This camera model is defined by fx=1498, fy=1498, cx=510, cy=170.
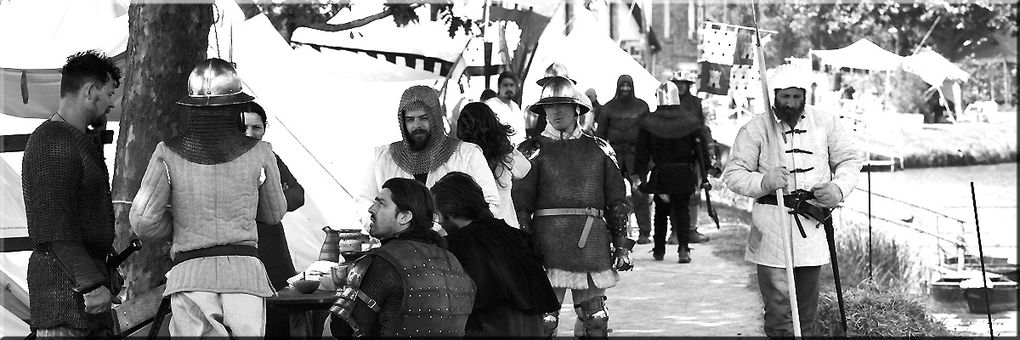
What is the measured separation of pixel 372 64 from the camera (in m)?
13.7

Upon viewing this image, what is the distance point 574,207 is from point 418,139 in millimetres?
1507

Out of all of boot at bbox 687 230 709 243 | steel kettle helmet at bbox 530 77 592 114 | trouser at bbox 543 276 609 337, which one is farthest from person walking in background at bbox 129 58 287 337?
boot at bbox 687 230 709 243

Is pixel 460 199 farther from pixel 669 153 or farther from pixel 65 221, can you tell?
pixel 669 153

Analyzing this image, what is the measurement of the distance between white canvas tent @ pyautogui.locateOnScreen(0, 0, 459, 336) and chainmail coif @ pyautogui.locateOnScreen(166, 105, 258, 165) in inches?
141

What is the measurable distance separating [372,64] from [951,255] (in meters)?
5.84

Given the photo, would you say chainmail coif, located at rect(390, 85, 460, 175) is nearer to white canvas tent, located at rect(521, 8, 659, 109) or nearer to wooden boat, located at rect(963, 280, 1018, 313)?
wooden boat, located at rect(963, 280, 1018, 313)

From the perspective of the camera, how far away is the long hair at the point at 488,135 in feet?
22.9

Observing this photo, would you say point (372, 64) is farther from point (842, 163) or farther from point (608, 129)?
point (842, 163)

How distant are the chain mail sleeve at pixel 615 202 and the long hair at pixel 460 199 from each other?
2152 mm

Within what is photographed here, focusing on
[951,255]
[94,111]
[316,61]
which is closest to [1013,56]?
[951,255]

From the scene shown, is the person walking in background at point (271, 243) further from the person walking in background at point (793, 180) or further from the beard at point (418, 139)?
the person walking in background at point (793, 180)

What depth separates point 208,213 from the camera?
538 cm

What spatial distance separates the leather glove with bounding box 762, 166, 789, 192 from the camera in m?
7.00

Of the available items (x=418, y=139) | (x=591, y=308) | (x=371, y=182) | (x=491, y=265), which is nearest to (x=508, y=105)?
(x=591, y=308)
